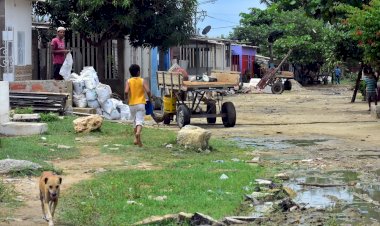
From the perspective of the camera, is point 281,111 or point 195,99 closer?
point 195,99

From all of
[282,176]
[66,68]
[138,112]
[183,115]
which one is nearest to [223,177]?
[282,176]

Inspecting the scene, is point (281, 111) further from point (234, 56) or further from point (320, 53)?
point (320, 53)

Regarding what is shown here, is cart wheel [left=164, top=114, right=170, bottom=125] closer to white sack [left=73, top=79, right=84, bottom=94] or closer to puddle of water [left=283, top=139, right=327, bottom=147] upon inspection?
white sack [left=73, top=79, right=84, bottom=94]

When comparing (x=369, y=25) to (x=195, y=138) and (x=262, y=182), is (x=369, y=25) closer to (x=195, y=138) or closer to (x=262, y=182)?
(x=195, y=138)

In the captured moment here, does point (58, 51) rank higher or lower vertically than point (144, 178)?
higher

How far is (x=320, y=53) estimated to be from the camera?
53.2 metres

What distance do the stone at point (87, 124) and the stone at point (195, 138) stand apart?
2.58 metres

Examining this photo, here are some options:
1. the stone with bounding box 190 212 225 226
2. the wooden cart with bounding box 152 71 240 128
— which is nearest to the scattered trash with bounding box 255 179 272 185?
the stone with bounding box 190 212 225 226

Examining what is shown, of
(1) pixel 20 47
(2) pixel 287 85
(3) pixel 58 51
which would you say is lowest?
(2) pixel 287 85

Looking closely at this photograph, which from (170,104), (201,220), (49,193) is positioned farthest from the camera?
(170,104)

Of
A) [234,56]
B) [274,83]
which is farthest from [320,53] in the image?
[274,83]

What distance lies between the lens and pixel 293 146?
15211 millimetres

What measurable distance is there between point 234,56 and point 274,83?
751cm

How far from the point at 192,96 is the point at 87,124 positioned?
5.03 metres
